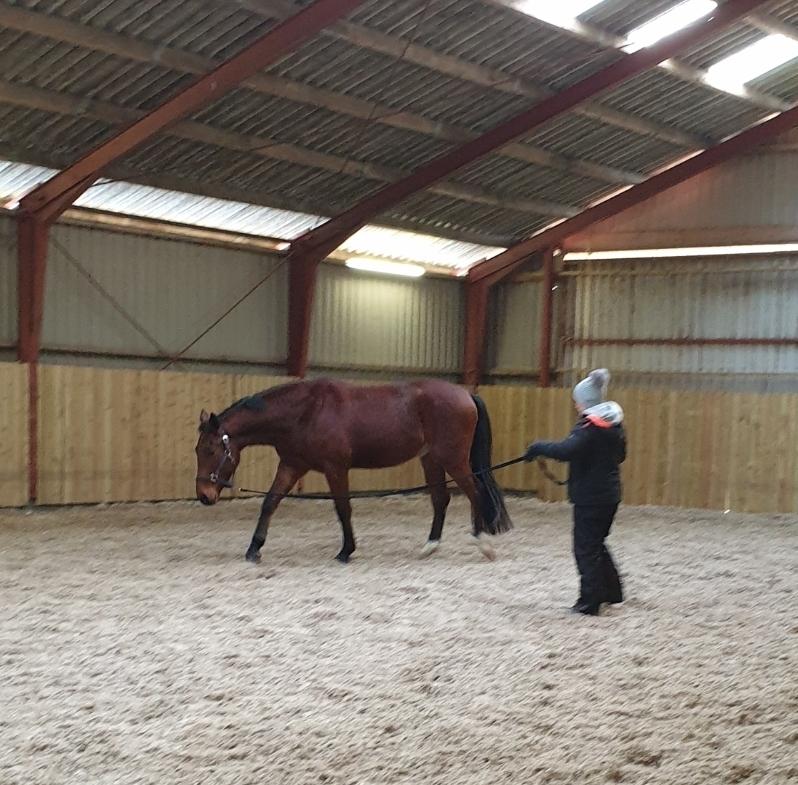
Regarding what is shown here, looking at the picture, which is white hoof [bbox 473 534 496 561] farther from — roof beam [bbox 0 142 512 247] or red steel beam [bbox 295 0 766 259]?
roof beam [bbox 0 142 512 247]

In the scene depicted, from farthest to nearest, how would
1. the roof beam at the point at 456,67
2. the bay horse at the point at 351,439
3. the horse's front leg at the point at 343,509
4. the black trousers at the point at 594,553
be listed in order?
the roof beam at the point at 456,67 → the horse's front leg at the point at 343,509 → the bay horse at the point at 351,439 → the black trousers at the point at 594,553

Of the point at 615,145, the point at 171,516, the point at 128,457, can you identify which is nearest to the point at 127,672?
the point at 171,516

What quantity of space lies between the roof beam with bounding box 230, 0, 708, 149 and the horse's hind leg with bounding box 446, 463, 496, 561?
4.50 metres

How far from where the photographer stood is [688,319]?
1490 centimetres

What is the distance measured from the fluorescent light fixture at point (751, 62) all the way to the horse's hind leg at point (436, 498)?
6.87 m

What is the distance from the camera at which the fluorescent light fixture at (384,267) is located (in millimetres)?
15102

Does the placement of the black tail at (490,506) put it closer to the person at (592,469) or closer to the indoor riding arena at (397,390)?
the indoor riding arena at (397,390)

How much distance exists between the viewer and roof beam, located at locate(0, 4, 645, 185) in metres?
8.77

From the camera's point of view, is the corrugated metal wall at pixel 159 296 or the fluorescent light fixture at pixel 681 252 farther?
the fluorescent light fixture at pixel 681 252

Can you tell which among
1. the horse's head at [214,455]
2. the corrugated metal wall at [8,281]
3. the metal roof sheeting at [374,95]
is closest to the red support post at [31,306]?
the corrugated metal wall at [8,281]

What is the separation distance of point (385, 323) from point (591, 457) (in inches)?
398

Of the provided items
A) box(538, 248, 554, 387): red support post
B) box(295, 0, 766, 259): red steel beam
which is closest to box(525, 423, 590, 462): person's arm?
box(295, 0, 766, 259): red steel beam

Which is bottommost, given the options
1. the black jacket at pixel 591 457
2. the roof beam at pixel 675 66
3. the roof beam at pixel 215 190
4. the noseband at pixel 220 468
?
the noseband at pixel 220 468

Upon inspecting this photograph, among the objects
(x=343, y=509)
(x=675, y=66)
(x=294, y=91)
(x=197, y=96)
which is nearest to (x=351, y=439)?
(x=343, y=509)
